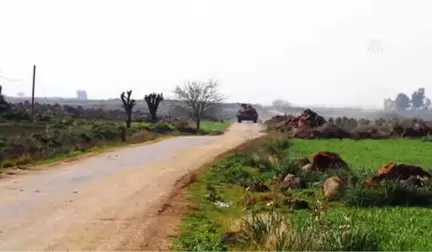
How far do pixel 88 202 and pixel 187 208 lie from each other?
2.43 m

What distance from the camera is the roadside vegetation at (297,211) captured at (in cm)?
1141

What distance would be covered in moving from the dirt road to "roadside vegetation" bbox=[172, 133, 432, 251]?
1057 millimetres

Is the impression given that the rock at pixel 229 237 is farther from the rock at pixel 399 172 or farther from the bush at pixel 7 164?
the bush at pixel 7 164

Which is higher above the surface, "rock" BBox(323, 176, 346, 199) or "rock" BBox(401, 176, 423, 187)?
"rock" BBox(401, 176, 423, 187)

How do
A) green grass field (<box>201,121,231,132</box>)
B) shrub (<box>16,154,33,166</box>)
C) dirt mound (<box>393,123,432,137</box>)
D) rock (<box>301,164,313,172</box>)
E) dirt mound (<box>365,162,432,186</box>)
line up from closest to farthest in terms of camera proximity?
dirt mound (<box>365,162,432,186</box>) → rock (<box>301,164,313,172</box>) → shrub (<box>16,154,33,166</box>) → dirt mound (<box>393,123,432,137</box>) → green grass field (<box>201,121,231,132</box>)

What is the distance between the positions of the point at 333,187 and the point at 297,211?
363cm

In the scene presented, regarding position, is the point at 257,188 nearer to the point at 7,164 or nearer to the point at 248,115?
the point at 7,164

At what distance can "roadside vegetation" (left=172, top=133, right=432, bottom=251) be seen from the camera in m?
11.4

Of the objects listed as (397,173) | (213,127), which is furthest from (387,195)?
(213,127)

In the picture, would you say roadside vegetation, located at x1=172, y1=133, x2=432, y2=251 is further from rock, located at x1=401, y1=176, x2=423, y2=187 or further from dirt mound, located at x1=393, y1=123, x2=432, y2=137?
dirt mound, located at x1=393, y1=123, x2=432, y2=137

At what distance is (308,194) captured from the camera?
2166 cm

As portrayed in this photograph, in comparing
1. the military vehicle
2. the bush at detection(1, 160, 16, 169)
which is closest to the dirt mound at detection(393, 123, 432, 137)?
the military vehicle

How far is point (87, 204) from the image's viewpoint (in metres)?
18.0

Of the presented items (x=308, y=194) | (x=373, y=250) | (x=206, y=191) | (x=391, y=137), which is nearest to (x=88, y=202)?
(x=206, y=191)
